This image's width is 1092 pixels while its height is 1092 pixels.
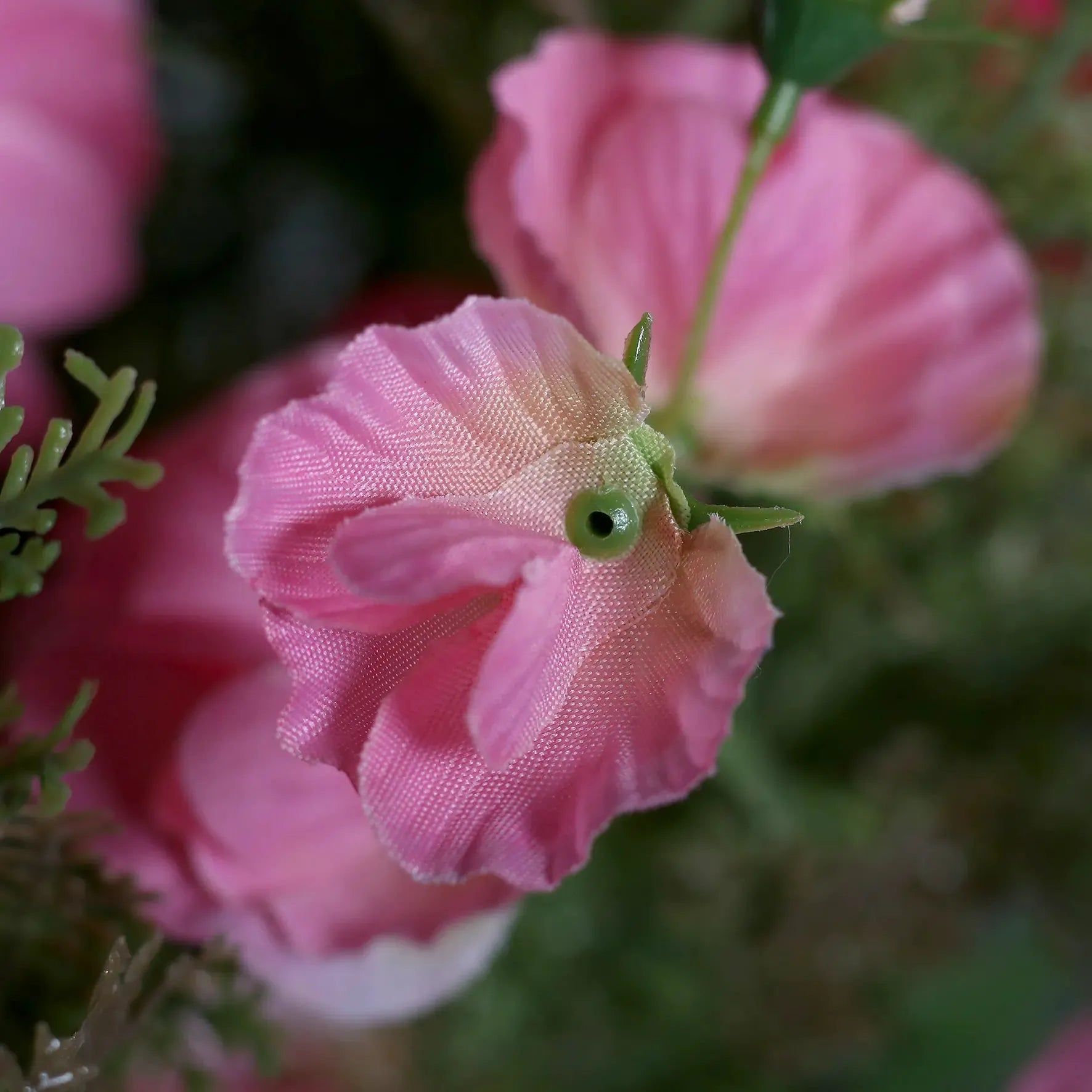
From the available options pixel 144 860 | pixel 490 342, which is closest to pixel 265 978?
pixel 144 860

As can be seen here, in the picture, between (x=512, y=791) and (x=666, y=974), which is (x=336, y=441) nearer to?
(x=512, y=791)

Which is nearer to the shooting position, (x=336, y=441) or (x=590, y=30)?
(x=336, y=441)

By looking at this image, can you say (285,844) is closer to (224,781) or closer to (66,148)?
(224,781)

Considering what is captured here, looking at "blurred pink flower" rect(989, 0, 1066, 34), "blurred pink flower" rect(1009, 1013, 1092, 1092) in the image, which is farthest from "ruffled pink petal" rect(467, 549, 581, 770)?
"blurred pink flower" rect(1009, 1013, 1092, 1092)

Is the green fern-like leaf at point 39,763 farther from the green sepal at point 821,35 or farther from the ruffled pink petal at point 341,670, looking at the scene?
the green sepal at point 821,35

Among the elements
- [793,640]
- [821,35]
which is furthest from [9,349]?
[793,640]

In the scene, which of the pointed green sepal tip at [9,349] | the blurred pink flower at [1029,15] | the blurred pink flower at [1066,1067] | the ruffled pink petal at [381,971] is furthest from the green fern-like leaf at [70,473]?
the blurred pink flower at [1066,1067]

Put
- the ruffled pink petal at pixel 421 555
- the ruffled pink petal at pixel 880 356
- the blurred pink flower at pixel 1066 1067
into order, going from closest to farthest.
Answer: the ruffled pink petal at pixel 421 555 → the ruffled pink petal at pixel 880 356 → the blurred pink flower at pixel 1066 1067
